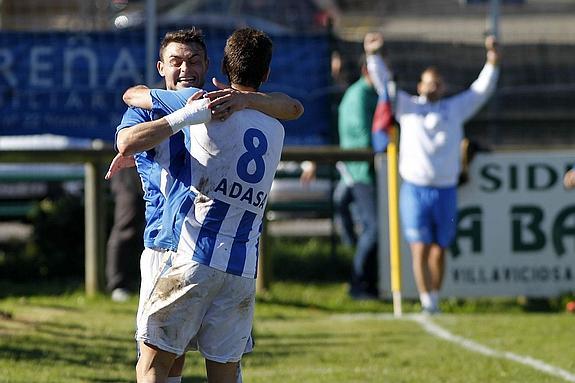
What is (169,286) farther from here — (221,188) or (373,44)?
(373,44)

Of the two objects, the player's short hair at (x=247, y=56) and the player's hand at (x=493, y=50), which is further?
the player's hand at (x=493, y=50)

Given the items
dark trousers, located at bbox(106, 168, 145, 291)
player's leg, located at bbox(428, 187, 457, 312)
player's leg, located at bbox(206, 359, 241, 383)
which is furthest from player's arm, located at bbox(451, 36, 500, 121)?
player's leg, located at bbox(206, 359, 241, 383)

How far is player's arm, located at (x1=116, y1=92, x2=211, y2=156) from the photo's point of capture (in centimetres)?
520

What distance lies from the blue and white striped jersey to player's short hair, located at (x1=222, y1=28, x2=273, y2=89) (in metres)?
0.15

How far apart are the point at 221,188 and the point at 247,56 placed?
1.78 feet

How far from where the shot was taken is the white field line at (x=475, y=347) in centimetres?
848

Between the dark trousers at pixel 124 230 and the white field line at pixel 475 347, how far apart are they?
2026 mm

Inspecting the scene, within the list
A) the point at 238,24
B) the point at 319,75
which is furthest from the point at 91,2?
the point at 319,75

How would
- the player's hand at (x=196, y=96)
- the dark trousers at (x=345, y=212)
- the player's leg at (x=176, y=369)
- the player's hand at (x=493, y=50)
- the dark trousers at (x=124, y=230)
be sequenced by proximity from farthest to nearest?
the dark trousers at (x=345, y=212)
the dark trousers at (x=124, y=230)
the player's hand at (x=493, y=50)
the player's leg at (x=176, y=369)
the player's hand at (x=196, y=96)

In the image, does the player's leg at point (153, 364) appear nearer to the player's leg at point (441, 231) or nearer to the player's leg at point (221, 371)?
the player's leg at point (221, 371)

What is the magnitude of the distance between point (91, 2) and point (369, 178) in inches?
177

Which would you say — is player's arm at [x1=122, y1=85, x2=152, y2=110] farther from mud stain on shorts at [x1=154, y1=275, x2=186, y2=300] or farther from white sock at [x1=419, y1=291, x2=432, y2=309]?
white sock at [x1=419, y1=291, x2=432, y2=309]

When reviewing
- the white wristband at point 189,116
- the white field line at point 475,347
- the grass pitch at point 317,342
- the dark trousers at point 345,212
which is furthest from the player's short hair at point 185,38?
the dark trousers at point 345,212

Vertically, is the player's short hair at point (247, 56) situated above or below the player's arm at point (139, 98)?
above
